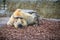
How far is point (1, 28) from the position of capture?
1.77 m

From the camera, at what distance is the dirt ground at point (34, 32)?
5.72 ft

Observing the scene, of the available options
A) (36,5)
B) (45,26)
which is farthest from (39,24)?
(36,5)

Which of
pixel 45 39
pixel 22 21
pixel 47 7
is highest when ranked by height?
pixel 47 7

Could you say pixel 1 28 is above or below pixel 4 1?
below

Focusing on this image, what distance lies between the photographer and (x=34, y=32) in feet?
5.77

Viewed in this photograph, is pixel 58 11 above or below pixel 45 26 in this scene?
above

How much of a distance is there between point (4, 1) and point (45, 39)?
0.46 m

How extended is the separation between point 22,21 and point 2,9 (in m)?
0.20

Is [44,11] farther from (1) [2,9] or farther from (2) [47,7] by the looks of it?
(1) [2,9]

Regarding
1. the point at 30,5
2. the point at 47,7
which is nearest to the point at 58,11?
the point at 47,7

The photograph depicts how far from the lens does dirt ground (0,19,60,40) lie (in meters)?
1.74

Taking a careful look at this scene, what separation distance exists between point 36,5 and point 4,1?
0.27 metres

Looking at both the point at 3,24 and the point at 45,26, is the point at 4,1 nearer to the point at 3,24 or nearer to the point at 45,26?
the point at 3,24

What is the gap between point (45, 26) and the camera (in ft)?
5.83
